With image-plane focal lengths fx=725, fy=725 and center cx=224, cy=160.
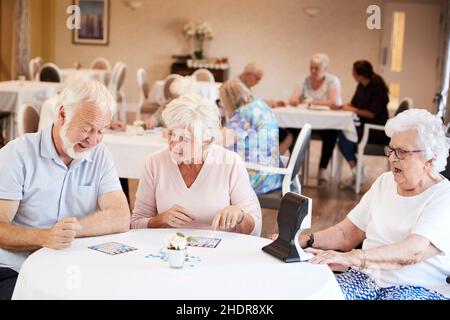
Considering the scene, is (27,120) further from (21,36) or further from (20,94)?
(21,36)

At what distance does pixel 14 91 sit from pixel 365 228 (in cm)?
557

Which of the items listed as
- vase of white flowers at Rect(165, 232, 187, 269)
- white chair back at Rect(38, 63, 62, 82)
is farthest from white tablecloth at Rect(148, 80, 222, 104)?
vase of white flowers at Rect(165, 232, 187, 269)

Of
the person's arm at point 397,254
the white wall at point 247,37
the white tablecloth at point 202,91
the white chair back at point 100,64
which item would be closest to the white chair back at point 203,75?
the white tablecloth at point 202,91

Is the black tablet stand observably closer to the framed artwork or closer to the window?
the window

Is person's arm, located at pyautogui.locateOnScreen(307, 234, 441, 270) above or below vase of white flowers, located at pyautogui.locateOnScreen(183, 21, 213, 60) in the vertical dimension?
below

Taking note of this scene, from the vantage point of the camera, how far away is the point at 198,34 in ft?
38.8

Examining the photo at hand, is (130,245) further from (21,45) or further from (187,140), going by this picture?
(21,45)

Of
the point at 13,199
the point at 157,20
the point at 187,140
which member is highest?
the point at 157,20

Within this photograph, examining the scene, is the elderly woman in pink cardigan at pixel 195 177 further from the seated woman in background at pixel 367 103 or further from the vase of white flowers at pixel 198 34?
the vase of white flowers at pixel 198 34

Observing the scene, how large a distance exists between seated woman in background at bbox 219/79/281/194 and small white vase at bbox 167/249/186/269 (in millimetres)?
2280

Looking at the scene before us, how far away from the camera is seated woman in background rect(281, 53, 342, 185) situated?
22.7 ft

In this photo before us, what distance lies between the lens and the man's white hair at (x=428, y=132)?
2.45 metres
